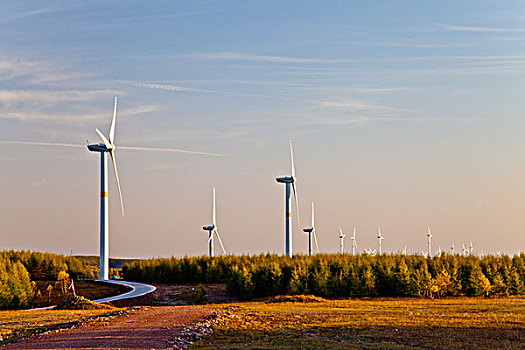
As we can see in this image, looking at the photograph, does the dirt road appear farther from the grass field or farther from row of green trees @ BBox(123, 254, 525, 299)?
row of green trees @ BBox(123, 254, 525, 299)

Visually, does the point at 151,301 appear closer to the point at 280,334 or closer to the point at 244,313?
the point at 244,313

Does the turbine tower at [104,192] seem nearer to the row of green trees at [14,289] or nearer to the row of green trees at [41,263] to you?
the row of green trees at [41,263]

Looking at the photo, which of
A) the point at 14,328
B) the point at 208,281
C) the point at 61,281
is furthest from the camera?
the point at 208,281

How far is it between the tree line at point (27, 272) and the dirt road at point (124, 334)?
14342 millimetres

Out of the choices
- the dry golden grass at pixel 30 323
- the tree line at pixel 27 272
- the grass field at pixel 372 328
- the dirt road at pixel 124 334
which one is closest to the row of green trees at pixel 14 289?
the tree line at pixel 27 272

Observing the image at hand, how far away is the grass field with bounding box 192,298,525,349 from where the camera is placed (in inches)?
855

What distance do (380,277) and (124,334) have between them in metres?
26.9

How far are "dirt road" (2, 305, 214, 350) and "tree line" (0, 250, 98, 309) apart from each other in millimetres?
14342

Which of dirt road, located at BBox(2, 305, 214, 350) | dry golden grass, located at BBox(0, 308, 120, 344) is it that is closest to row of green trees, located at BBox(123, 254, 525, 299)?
dry golden grass, located at BBox(0, 308, 120, 344)

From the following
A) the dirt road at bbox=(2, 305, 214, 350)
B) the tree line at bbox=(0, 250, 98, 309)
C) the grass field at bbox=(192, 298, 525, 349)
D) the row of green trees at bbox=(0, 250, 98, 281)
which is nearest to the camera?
the dirt road at bbox=(2, 305, 214, 350)

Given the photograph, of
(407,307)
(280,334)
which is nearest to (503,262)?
(407,307)

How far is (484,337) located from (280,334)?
7318 millimetres

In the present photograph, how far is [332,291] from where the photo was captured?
4459 centimetres

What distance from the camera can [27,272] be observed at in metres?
43.1
